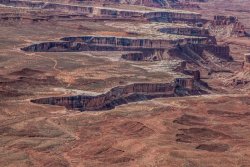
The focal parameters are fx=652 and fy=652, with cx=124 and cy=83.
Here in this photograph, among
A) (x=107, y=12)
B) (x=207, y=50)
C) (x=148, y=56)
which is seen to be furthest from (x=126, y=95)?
(x=107, y=12)

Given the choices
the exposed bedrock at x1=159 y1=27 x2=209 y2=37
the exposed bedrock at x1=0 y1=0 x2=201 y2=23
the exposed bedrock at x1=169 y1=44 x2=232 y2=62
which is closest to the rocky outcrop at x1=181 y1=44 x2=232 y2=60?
the exposed bedrock at x1=169 y1=44 x2=232 y2=62

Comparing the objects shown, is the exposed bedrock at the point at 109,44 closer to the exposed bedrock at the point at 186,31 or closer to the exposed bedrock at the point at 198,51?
the exposed bedrock at the point at 198,51

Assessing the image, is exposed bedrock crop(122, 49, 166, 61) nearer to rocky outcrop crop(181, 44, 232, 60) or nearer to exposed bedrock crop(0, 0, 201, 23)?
rocky outcrop crop(181, 44, 232, 60)

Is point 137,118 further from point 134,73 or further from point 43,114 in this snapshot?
point 134,73

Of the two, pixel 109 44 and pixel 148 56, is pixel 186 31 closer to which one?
pixel 148 56

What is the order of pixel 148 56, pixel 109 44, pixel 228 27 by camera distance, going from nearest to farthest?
pixel 148 56 < pixel 109 44 < pixel 228 27

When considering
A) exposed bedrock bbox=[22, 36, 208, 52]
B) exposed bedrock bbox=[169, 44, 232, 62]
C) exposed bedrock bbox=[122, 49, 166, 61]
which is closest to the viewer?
exposed bedrock bbox=[122, 49, 166, 61]

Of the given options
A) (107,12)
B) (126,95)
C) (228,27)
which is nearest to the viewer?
(126,95)

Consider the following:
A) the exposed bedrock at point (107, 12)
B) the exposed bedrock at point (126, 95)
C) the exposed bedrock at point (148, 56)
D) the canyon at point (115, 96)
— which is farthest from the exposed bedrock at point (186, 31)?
the exposed bedrock at point (126, 95)

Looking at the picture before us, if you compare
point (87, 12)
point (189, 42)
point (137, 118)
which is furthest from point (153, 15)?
point (137, 118)
